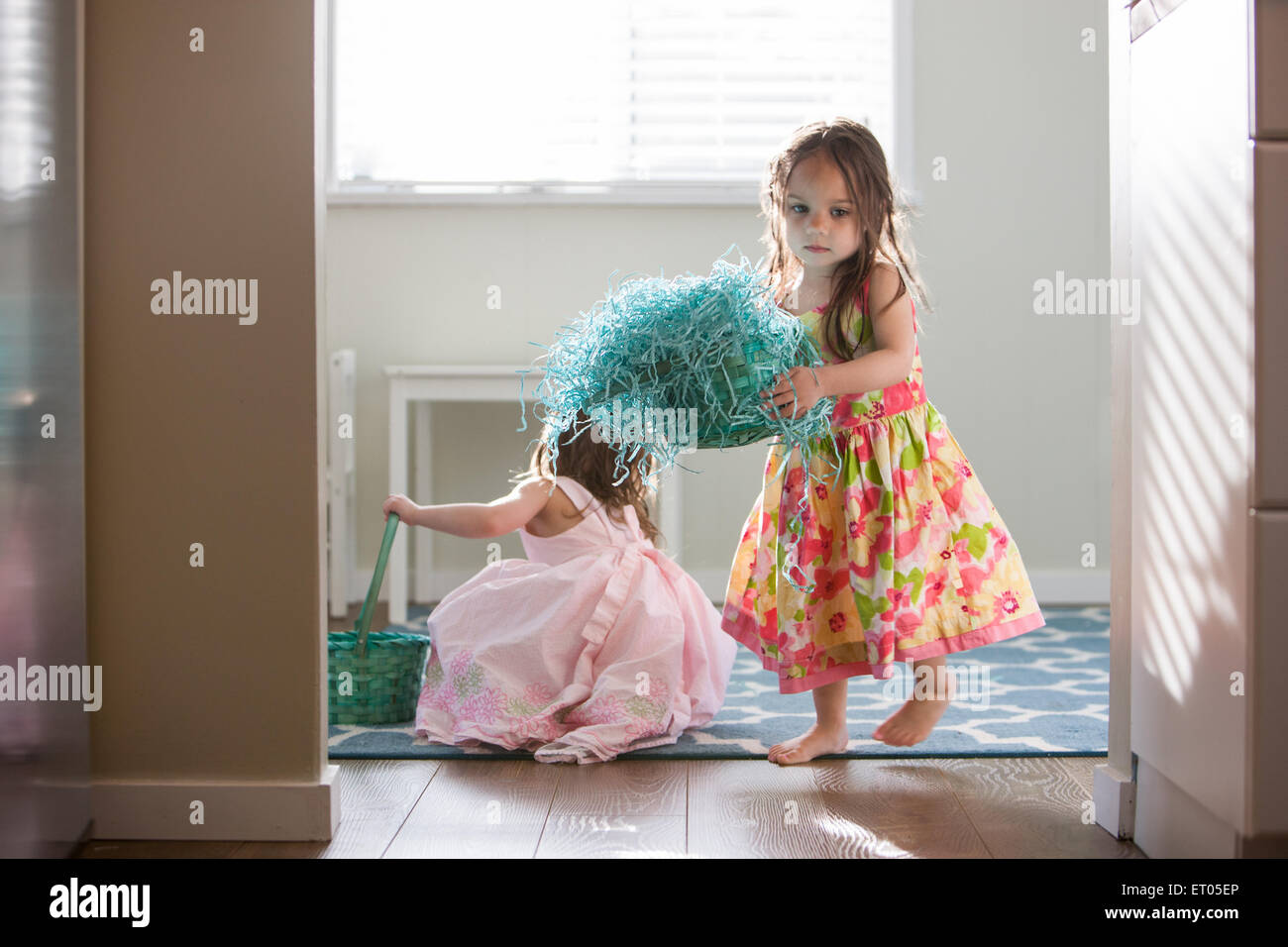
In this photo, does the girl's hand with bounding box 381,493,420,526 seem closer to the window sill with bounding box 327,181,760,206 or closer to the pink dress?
the pink dress

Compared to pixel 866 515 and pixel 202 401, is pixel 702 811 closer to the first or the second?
pixel 866 515

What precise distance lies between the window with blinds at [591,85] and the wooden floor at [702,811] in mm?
2131

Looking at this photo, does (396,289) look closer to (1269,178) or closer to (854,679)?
(854,679)

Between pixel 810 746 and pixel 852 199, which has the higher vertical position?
pixel 852 199

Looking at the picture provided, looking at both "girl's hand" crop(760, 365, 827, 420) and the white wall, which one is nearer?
"girl's hand" crop(760, 365, 827, 420)

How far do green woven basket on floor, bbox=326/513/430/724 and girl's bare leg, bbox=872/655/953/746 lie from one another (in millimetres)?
817

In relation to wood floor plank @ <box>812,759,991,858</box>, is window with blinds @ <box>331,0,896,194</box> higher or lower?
higher

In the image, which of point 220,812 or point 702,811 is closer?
point 220,812

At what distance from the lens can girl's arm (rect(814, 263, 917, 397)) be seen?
5.41 ft

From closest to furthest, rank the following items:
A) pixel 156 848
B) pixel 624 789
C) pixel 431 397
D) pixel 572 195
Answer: pixel 156 848
pixel 624 789
pixel 431 397
pixel 572 195

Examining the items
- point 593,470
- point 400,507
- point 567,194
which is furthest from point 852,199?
point 567,194

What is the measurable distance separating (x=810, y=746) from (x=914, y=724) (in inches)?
6.7

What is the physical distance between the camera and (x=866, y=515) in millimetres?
1766

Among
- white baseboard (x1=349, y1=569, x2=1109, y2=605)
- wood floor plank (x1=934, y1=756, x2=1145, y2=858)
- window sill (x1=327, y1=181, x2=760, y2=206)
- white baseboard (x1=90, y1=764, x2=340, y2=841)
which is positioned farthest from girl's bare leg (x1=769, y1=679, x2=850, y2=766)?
window sill (x1=327, y1=181, x2=760, y2=206)
